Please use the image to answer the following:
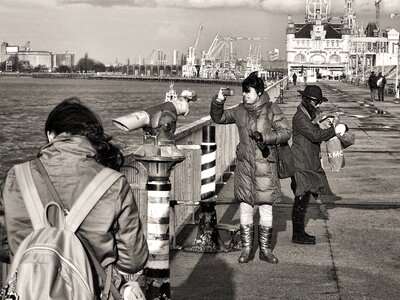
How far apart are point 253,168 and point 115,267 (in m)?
4.98

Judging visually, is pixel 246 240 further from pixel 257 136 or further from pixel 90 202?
pixel 90 202

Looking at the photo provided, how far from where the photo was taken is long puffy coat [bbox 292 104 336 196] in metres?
9.99

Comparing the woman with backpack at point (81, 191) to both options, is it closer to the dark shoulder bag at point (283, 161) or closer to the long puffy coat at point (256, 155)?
the long puffy coat at point (256, 155)

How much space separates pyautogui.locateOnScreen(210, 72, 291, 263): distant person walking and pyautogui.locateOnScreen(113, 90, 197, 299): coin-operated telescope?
281 centimetres

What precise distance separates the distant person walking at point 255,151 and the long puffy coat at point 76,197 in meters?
4.89

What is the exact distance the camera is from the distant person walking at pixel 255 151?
8.82 m

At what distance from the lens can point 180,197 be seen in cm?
1073

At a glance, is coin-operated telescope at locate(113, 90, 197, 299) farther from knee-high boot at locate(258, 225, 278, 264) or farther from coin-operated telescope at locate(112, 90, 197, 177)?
knee-high boot at locate(258, 225, 278, 264)

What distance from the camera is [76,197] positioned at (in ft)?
12.4

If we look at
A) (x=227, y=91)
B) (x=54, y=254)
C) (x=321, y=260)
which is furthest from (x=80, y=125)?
(x=321, y=260)

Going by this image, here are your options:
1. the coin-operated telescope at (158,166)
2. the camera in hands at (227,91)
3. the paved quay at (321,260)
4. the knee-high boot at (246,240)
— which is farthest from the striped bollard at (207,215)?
the coin-operated telescope at (158,166)

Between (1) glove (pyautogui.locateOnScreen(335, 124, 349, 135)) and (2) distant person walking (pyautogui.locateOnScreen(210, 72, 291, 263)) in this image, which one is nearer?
(2) distant person walking (pyautogui.locateOnScreen(210, 72, 291, 263))

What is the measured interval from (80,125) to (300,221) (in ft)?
21.4

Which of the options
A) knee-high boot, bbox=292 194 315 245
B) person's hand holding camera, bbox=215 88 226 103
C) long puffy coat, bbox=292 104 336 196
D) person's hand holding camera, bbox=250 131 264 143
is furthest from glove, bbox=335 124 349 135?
person's hand holding camera, bbox=215 88 226 103
